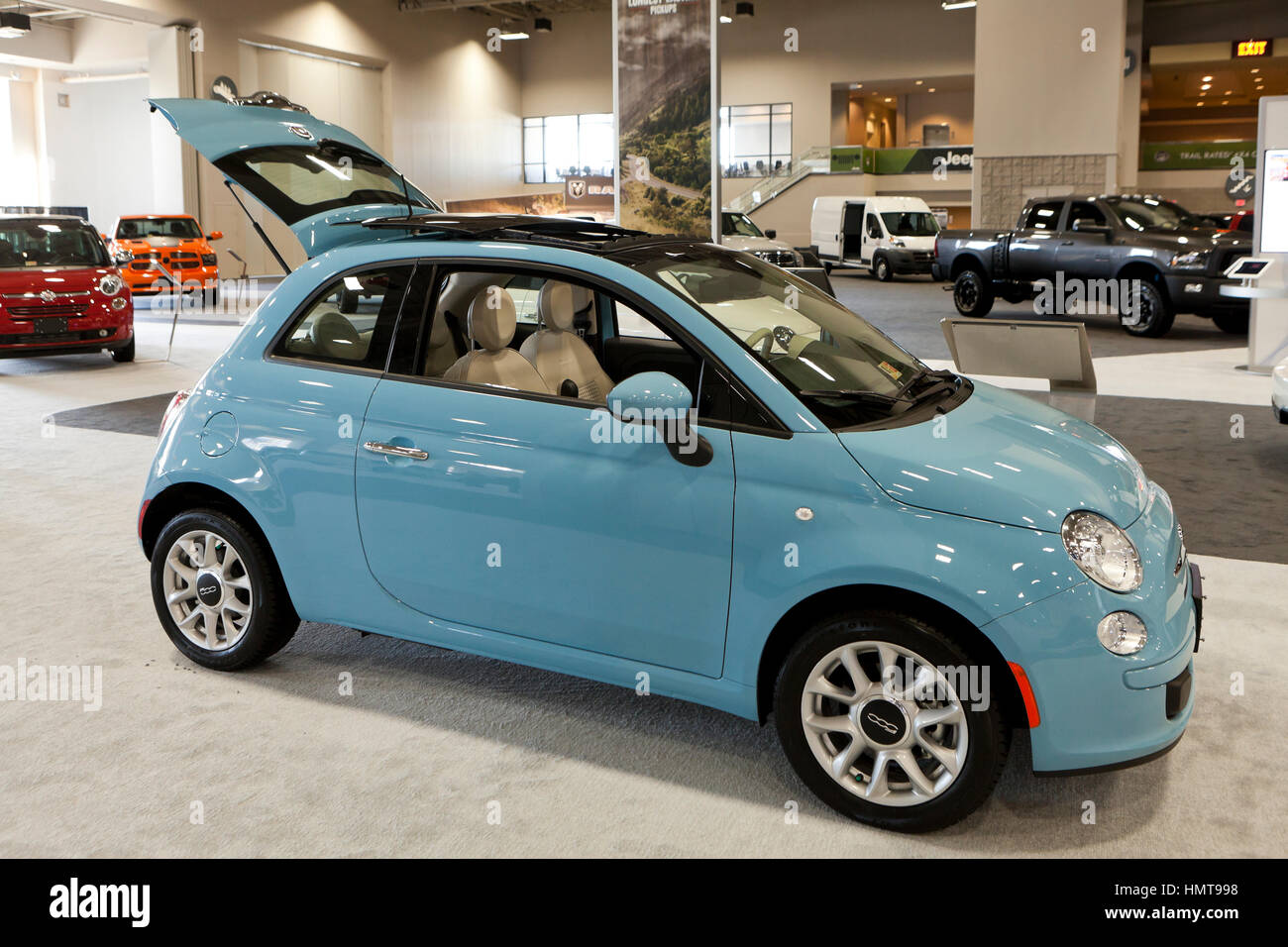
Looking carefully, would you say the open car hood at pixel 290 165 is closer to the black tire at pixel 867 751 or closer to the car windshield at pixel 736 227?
the black tire at pixel 867 751

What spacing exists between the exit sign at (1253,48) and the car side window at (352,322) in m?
34.2

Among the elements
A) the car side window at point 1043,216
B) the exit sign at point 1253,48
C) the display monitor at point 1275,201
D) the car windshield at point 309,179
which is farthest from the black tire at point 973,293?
the exit sign at point 1253,48

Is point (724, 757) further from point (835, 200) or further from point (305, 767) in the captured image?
point (835, 200)

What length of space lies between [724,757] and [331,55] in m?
33.2

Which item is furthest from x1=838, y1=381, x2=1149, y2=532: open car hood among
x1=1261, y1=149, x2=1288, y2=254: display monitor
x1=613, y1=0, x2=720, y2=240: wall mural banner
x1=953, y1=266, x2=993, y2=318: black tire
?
x1=953, y1=266, x2=993, y2=318: black tire

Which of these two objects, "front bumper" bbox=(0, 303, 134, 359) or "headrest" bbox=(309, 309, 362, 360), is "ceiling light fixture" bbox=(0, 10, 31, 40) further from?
"headrest" bbox=(309, 309, 362, 360)

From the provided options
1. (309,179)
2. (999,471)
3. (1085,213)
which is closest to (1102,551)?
(999,471)

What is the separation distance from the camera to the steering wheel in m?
3.45

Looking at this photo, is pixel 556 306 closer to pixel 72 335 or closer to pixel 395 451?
pixel 395 451

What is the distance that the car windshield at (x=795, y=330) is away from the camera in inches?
132

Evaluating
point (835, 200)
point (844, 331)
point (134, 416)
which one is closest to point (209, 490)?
point (844, 331)

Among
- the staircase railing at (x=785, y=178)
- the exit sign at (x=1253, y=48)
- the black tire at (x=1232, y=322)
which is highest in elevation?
the exit sign at (x=1253, y=48)
